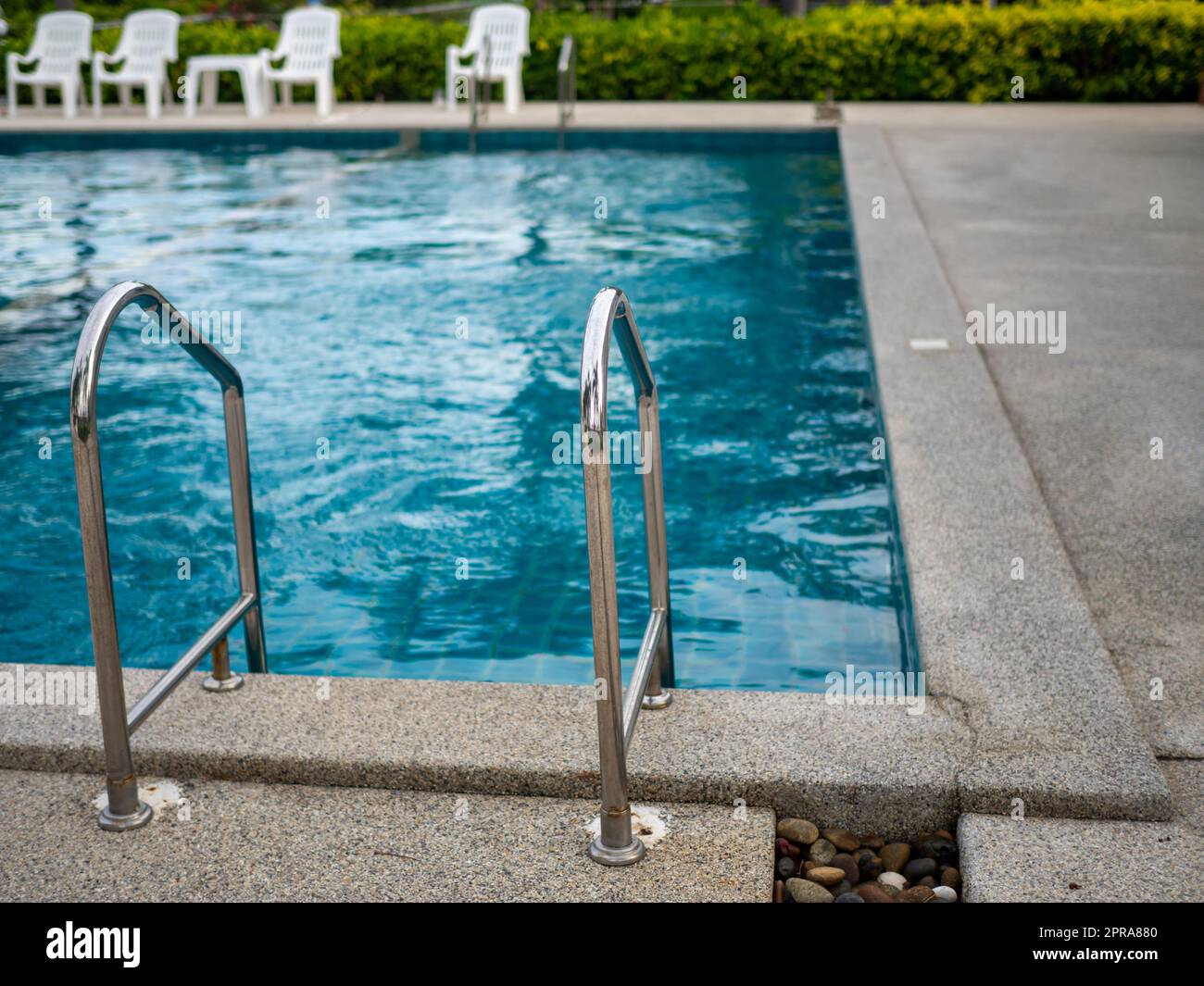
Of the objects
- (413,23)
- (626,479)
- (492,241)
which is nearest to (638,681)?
(626,479)

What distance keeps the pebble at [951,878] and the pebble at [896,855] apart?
0.08 m

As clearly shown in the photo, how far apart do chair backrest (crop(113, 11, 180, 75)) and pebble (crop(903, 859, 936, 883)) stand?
48.0ft

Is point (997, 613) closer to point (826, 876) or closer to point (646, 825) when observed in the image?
point (826, 876)

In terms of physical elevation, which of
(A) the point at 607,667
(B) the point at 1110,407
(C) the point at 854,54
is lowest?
(B) the point at 1110,407

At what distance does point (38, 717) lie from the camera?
2.63 meters

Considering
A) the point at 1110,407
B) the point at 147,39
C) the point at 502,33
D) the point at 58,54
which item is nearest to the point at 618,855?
the point at 1110,407

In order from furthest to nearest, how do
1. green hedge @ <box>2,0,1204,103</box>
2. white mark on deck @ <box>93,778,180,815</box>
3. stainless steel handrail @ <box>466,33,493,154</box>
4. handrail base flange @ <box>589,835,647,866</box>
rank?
green hedge @ <box>2,0,1204,103</box> < stainless steel handrail @ <box>466,33,493,154</box> < white mark on deck @ <box>93,778,180,815</box> < handrail base flange @ <box>589,835,647,866</box>

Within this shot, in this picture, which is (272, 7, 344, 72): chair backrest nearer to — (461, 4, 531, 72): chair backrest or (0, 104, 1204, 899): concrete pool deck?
(461, 4, 531, 72): chair backrest

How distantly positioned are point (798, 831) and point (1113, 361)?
3.47m

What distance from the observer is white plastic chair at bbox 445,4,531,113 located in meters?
14.2

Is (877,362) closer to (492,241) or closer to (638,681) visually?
(638,681)

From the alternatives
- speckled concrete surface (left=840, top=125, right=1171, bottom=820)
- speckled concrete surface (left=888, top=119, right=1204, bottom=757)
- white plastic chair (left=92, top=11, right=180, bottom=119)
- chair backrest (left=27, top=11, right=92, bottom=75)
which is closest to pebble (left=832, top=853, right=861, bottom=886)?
speckled concrete surface (left=840, top=125, right=1171, bottom=820)

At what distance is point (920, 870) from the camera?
2238mm

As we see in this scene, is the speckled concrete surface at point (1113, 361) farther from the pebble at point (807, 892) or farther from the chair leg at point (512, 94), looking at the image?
the chair leg at point (512, 94)
